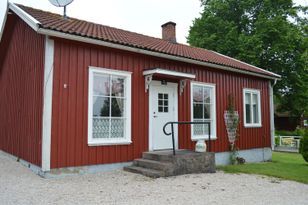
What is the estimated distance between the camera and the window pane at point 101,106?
24.5 feet

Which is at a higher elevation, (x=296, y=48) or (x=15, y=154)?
(x=296, y=48)

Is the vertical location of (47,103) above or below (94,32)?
below

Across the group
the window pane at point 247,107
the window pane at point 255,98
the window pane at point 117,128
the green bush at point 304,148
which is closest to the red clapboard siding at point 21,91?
the window pane at point 117,128

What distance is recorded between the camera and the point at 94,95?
747 cm

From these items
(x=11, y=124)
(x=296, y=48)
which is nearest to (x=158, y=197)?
(x=11, y=124)

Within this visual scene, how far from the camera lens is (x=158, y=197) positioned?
5.14 m

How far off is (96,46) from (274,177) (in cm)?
619

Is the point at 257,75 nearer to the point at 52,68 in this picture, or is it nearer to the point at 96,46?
the point at 96,46

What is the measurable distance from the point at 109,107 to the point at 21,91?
10.4 feet

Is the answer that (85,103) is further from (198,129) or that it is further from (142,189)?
(198,129)

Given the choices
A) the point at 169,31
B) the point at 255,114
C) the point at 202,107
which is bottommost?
the point at 255,114

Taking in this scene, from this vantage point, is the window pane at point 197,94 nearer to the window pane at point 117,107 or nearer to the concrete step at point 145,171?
the window pane at point 117,107

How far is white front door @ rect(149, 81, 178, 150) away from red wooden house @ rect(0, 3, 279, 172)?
1.3 inches

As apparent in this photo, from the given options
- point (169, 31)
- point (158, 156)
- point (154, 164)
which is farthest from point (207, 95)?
point (169, 31)
